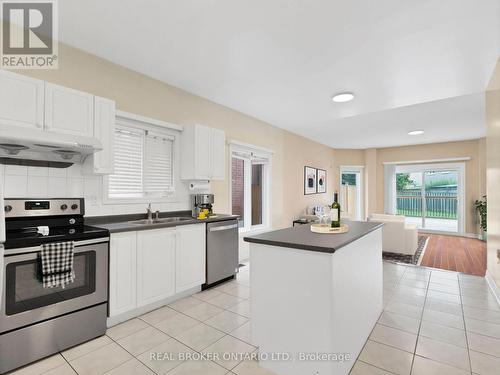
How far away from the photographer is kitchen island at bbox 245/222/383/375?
1671 mm

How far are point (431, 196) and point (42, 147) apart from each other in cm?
960

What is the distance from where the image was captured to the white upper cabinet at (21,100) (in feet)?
6.67

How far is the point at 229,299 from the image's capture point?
3.15 meters

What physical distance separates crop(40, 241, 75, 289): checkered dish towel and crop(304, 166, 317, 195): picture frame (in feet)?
18.4

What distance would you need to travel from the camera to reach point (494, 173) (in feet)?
11.0

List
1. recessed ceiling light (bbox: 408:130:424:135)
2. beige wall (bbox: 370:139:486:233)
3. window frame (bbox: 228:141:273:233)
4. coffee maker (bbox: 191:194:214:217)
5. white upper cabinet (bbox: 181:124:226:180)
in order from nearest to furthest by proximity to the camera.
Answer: white upper cabinet (bbox: 181:124:226:180), coffee maker (bbox: 191:194:214:217), window frame (bbox: 228:141:273:233), recessed ceiling light (bbox: 408:130:424:135), beige wall (bbox: 370:139:486:233)

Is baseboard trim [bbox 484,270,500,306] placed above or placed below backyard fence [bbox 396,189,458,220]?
below

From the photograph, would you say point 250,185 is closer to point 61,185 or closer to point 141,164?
point 141,164

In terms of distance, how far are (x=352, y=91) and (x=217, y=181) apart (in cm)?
246

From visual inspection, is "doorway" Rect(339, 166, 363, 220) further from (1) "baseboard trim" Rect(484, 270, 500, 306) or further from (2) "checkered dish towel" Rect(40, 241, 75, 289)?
(2) "checkered dish towel" Rect(40, 241, 75, 289)

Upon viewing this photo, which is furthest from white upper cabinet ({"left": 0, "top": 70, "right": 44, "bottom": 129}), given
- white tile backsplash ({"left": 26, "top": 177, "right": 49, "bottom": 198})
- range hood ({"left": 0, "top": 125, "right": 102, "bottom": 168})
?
white tile backsplash ({"left": 26, "top": 177, "right": 49, "bottom": 198})

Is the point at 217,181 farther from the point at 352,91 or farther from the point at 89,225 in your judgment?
the point at 352,91

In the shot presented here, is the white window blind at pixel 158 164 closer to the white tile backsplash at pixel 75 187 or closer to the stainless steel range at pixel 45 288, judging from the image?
the white tile backsplash at pixel 75 187

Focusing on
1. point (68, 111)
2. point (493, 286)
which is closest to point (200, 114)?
point (68, 111)
